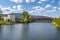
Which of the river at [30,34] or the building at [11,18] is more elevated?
the river at [30,34]

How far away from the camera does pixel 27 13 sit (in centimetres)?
6981

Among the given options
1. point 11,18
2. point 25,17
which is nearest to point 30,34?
point 25,17

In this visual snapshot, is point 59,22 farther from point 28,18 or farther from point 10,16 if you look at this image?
point 10,16

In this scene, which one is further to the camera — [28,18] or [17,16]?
[17,16]

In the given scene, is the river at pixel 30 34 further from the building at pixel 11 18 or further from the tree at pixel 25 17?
the building at pixel 11 18

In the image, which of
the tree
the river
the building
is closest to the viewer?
the river

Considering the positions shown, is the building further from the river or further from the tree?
the river

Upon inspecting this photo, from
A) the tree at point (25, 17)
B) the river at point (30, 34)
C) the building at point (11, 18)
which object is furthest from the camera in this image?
the building at point (11, 18)

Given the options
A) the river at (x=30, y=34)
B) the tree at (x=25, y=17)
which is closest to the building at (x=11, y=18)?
the tree at (x=25, y=17)

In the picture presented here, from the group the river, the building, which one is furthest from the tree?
the river

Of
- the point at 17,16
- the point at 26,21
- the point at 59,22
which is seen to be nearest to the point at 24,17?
the point at 26,21

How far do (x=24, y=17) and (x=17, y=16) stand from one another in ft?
23.6

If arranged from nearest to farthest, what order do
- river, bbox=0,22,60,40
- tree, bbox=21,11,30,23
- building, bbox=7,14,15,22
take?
river, bbox=0,22,60,40, tree, bbox=21,11,30,23, building, bbox=7,14,15,22

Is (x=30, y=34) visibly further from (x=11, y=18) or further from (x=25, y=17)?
(x=11, y=18)
